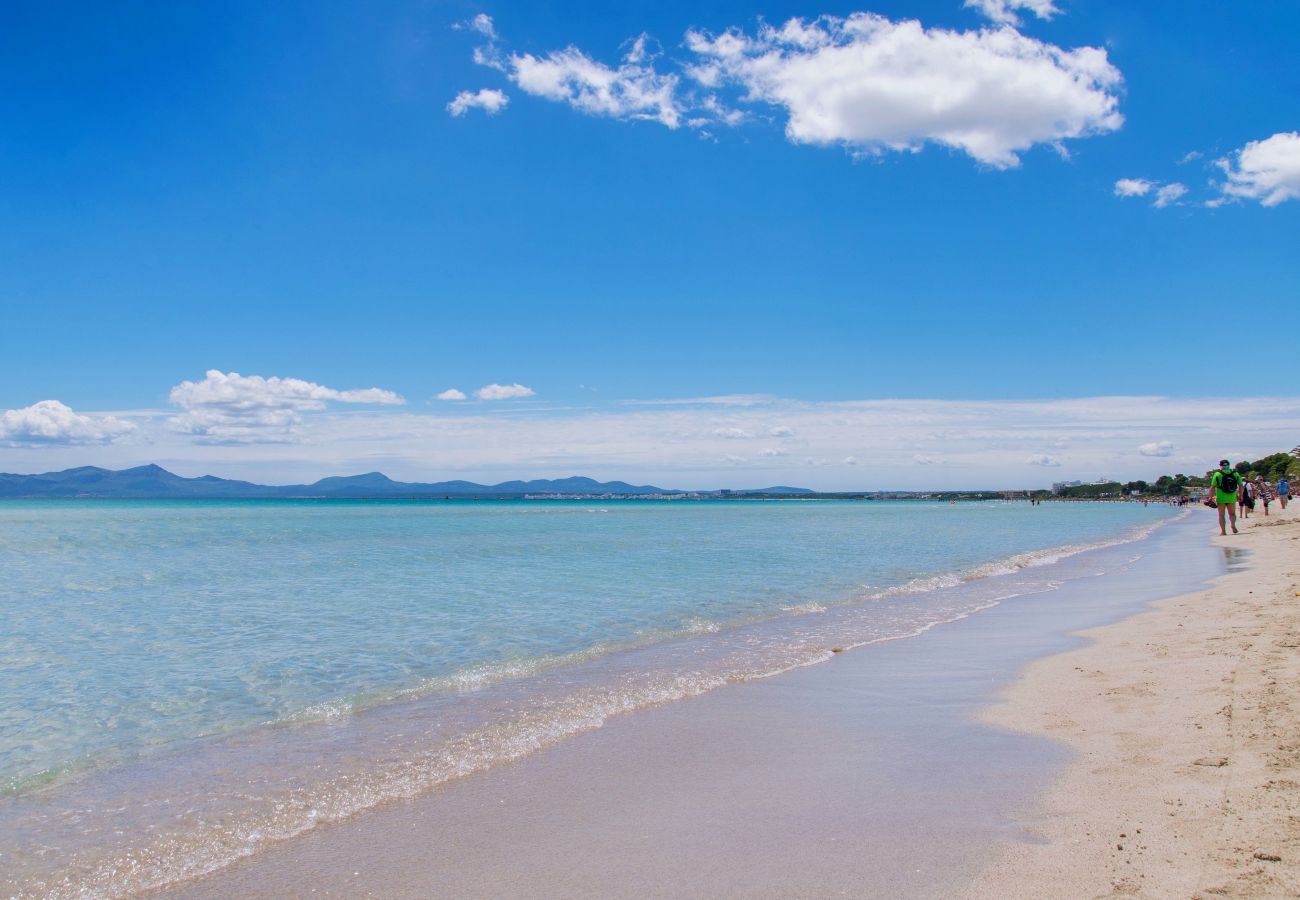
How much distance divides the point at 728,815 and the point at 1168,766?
10.0ft

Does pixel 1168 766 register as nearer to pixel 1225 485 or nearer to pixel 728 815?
pixel 728 815

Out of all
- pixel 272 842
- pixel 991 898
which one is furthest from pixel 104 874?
pixel 991 898

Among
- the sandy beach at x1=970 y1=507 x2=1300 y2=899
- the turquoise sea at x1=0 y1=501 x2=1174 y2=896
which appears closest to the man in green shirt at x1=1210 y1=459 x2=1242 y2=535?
the turquoise sea at x1=0 y1=501 x2=1174 y2=896

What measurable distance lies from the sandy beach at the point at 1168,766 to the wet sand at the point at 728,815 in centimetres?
19

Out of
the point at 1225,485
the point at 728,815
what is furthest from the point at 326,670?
the point at 1225,485

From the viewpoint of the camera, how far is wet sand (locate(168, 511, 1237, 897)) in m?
4.14

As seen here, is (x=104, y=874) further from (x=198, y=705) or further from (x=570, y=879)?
(x=198, y=705)

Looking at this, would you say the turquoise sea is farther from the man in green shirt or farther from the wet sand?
the man in green shirt

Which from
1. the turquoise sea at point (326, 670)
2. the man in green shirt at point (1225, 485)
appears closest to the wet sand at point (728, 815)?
the turquoise sea at point (326, 670)

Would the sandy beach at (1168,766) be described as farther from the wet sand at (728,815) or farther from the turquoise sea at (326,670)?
the turquoise sea at (326,670)

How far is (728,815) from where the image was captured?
4988 mm

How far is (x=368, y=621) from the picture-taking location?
13.9 metres

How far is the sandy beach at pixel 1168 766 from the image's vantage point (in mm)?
3779

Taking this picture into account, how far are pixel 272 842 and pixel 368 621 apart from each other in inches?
371
